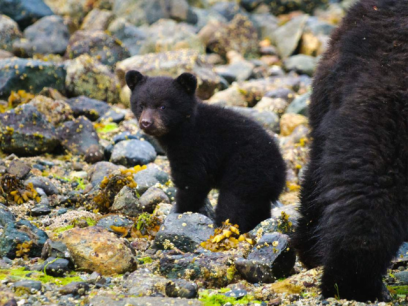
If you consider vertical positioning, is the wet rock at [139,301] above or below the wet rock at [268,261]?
above

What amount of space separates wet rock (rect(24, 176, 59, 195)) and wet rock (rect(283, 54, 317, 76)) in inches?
350

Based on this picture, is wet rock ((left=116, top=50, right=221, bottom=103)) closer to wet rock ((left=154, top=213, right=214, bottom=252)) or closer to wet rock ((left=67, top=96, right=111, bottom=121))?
wet rock ((left=67, top=96, right=111, bottom=121))

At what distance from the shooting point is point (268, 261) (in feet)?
12.8

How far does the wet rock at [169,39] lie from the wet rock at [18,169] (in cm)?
733

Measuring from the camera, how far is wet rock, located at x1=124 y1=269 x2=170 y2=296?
3486mm

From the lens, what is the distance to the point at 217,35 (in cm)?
1473

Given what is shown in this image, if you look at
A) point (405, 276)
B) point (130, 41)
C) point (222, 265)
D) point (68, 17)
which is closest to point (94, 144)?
point (222, 265)

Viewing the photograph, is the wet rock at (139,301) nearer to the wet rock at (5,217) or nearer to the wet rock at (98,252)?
the wet rock at (98,252)

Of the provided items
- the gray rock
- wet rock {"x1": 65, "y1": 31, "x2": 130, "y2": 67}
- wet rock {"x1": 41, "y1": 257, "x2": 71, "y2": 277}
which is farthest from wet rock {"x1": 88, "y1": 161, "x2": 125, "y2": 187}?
wet rock {"x1": 65, "y1": 31, "x2": 130, "y2": 67}

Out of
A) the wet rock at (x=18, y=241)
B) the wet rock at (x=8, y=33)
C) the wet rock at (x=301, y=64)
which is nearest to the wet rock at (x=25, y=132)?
the wet rock at (x=18, y=241)

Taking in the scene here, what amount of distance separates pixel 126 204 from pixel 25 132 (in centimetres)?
213

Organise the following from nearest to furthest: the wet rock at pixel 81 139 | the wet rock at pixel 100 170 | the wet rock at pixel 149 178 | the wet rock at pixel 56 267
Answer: the wet rock at pixel 56 267
the wet rock at pixel 149 178
the wet rock at pixel 100 170
the wet rock at pixel 81 139

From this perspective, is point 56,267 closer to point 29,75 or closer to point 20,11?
point 29,75

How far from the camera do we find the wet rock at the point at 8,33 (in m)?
12.0
